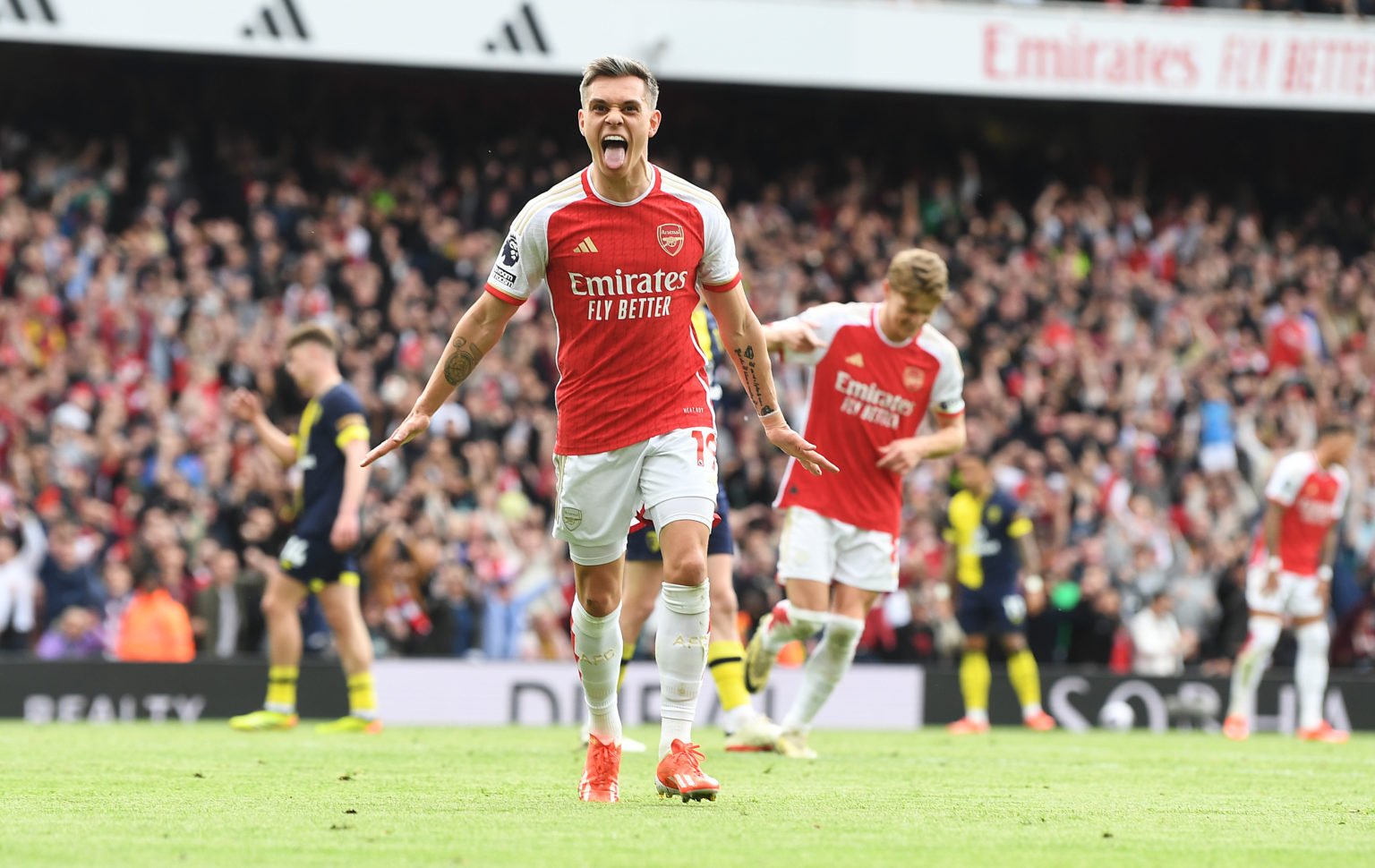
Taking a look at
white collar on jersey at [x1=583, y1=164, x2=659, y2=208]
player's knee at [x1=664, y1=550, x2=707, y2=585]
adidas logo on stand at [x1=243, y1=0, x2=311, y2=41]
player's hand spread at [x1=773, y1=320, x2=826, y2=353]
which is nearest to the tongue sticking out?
white collar on jersey at [x1=583, y1=164, x2=659, y2=208]

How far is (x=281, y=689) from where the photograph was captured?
11695 mm

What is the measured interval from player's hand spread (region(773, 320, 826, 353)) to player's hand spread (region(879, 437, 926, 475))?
70cm

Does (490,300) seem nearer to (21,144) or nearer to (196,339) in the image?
(196,339)

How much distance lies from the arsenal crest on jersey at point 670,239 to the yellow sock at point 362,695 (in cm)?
592

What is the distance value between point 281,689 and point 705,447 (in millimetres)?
6028

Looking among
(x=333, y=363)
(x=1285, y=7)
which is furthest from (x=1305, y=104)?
(x=333, y=363)

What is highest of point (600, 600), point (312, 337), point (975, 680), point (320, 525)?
point (312, 337)

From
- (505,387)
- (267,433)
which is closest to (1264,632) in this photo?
(267,433)

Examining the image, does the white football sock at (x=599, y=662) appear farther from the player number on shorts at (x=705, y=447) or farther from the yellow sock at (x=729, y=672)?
the yellow sock at (x=729, y=672)

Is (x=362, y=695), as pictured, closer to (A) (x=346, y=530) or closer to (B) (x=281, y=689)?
(B) (x=281, y=689)

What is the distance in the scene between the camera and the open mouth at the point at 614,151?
6266mm

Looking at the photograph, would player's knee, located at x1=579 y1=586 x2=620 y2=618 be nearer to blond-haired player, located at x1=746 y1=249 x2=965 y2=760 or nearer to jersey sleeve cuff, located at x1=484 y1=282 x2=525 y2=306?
jersey sleeve cuff, located at x1=484 y1=282 x2=525 y2=306

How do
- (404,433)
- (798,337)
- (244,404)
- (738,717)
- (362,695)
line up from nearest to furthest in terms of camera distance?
(404,433)
(798,337)
(738,717)
(244,404)
(362,695)

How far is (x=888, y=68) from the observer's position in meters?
23.8
